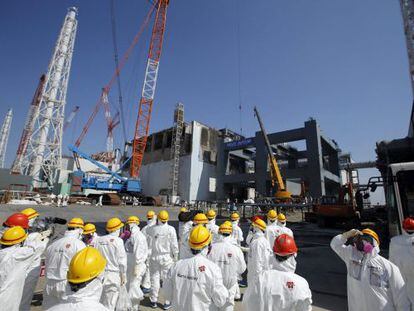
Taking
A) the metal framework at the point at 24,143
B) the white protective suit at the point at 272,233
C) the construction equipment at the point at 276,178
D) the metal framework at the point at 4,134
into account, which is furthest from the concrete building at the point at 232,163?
the metal framework at the point at 4,134

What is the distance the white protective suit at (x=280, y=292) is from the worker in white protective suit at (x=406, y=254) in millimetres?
2633

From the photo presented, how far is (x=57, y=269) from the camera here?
3971 millimetres

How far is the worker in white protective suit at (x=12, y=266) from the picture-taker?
3.35 m

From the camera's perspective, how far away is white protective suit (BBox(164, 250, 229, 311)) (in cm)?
299

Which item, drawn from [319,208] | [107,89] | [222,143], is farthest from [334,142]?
[107,89]

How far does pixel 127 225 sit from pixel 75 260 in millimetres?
3846

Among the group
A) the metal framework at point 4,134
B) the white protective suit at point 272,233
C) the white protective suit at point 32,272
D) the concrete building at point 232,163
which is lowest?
the white protective suit at point 32,272

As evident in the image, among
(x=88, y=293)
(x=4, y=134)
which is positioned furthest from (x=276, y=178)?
(x=4, y=134)

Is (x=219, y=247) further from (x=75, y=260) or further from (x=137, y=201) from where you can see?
(x=137, y=201)

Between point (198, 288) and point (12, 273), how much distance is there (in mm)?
2618

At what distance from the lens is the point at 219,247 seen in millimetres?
4629

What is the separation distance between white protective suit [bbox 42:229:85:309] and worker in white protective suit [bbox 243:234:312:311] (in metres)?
3.06

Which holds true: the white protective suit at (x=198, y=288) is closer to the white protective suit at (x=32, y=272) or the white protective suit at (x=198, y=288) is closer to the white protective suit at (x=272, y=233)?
the white protective suit at (x=32, y=272)

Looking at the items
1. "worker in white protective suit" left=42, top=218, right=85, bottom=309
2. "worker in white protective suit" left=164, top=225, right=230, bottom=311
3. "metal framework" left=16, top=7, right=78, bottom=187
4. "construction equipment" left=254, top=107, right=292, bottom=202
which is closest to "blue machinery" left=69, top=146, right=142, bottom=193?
"metal framework" left=16, top=7, right=78, bottom=187
